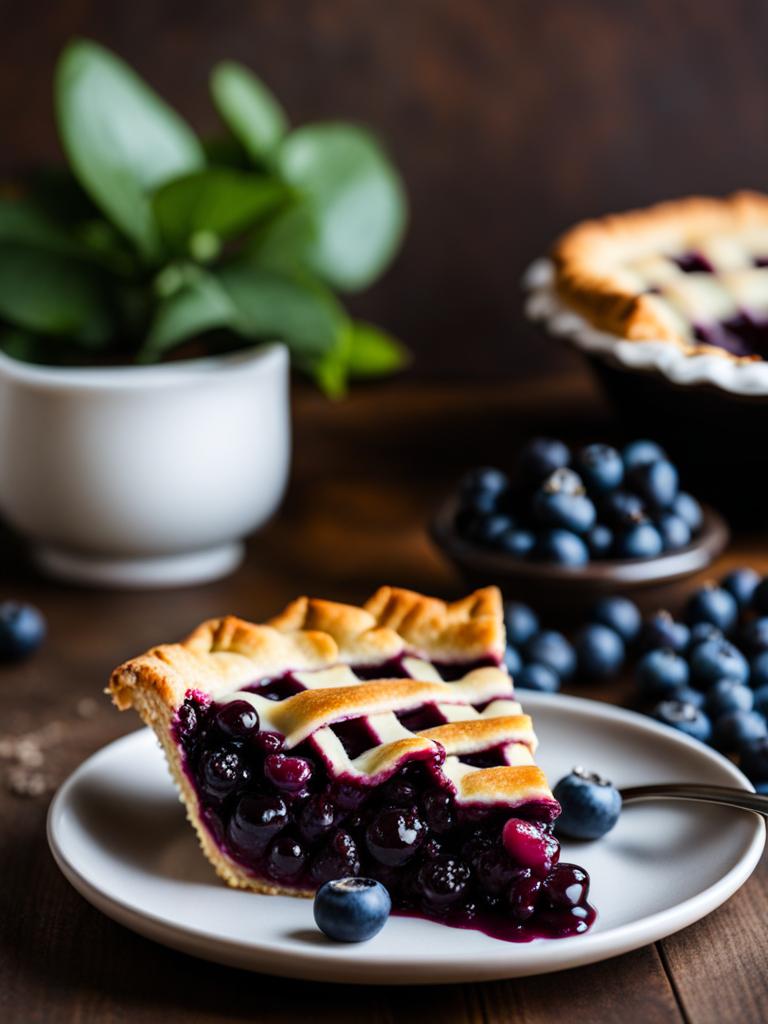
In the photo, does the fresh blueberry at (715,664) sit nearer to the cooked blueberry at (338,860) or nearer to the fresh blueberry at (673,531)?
the fresh blueberry at (673,531)

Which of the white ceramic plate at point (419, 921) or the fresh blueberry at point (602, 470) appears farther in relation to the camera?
the fresh blueberry at point (602, 470)

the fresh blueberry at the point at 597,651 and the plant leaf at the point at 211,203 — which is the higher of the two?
the plant leaf at the point at 211,203

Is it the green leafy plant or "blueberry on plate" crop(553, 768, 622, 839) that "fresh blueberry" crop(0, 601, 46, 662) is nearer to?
the green leafy plant

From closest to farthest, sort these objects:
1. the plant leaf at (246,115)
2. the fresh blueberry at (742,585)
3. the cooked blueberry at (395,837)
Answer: the cooked blueberry at (395,837) < the fresh blueberry at (742,585) < the plant leaf at (246,115)

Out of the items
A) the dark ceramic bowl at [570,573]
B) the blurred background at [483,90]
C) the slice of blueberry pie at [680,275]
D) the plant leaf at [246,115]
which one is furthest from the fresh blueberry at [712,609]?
the blurred background at [483,90]

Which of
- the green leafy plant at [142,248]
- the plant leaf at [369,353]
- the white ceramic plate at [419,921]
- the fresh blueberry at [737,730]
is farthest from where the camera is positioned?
the plant leaf at [369,353]

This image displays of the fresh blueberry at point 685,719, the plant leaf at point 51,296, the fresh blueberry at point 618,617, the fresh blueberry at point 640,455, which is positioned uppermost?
the plant leaf at point 51,296

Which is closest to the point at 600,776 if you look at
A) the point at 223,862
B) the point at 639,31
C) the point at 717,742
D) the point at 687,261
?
the point at 717,742

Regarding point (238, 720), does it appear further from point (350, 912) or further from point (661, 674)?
point (661, 674)

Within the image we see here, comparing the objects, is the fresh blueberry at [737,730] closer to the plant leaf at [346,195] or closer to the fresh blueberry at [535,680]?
the fresh blueberry at [535,680]
